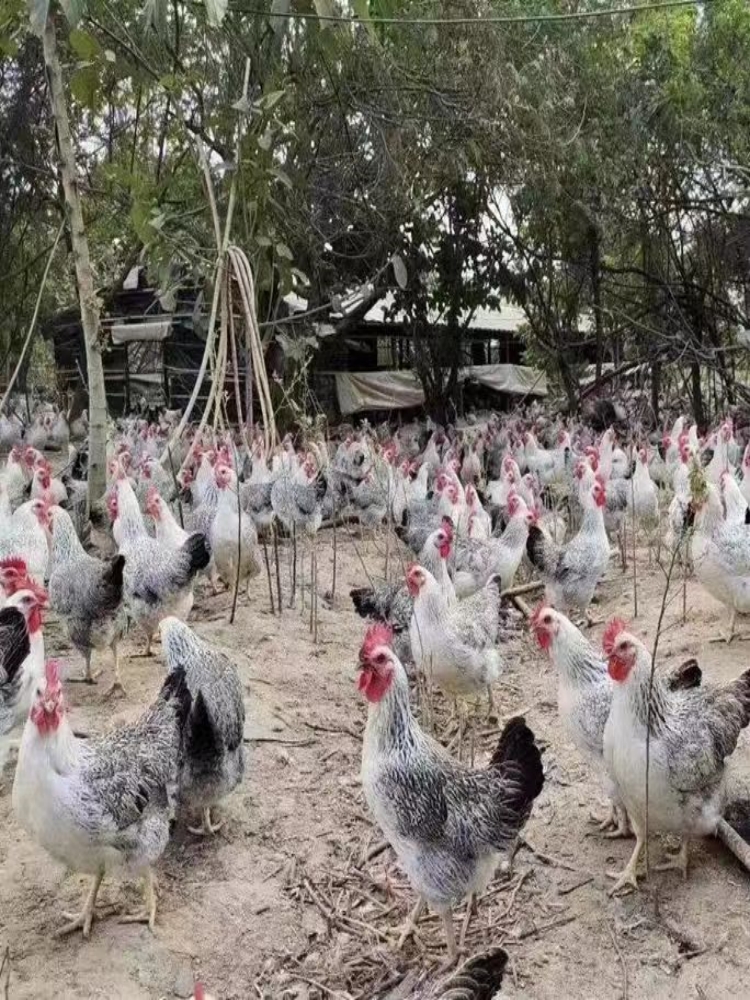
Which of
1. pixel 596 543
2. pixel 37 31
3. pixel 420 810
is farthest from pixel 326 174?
pixel 420 810

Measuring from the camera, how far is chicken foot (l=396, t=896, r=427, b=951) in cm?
411

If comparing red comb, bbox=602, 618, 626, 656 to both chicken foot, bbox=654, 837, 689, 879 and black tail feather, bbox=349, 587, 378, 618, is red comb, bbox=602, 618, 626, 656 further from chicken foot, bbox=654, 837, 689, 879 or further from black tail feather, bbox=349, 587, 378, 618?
black tail feather, bbox=349, 587, 378, 618

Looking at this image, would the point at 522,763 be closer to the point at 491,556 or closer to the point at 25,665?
the point at 25,665

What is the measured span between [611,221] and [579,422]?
383cm

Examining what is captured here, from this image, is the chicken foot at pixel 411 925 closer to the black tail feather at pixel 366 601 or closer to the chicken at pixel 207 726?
the chicken at pixel 207 726

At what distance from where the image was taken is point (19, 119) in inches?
532

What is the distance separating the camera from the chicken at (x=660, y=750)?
4273 mm

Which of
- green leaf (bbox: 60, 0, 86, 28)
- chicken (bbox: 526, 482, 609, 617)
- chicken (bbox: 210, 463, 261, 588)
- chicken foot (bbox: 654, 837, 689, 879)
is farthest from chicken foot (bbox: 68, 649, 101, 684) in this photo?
green leaf (bbox: 60, 0, 86, 28)

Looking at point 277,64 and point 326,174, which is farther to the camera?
point 326,174

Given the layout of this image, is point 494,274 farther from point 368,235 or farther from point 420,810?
point 420,810

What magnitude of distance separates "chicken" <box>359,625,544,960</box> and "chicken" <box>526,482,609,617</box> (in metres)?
3.83

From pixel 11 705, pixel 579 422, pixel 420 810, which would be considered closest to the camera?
pixel 420 810

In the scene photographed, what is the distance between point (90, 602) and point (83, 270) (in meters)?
2.53

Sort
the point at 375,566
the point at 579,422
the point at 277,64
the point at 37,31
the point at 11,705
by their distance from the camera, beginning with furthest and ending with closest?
the point at 579,422 < the point at 375,566 < the point at 277,64 < the point at 11,705 < the point at 37,31
